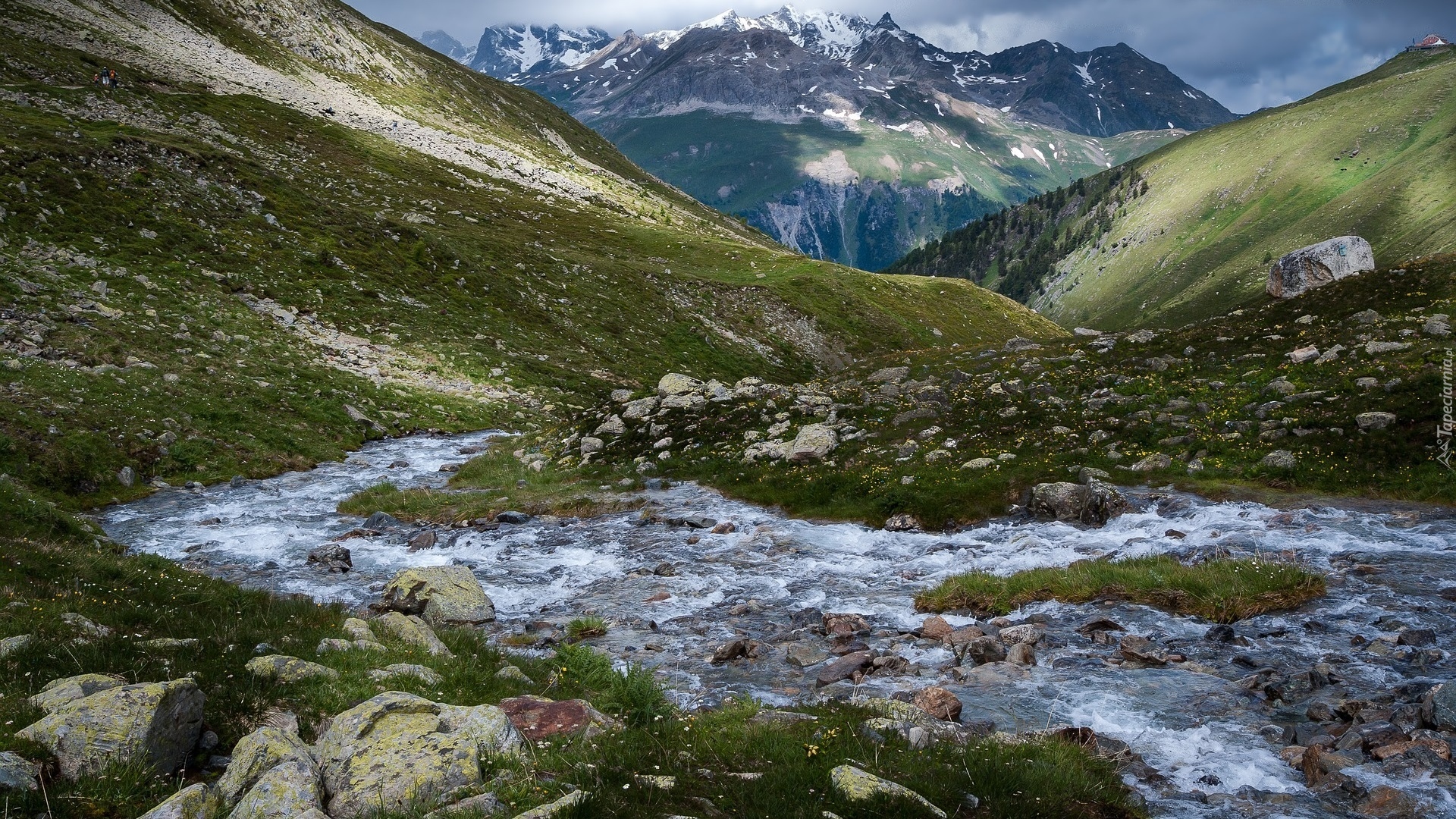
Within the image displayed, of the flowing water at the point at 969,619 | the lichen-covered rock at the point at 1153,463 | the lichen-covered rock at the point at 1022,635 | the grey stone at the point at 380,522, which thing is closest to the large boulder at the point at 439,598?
the flowing water at the point at 969,619

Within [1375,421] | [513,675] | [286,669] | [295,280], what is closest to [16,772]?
[286,669]

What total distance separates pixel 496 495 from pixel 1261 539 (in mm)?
23133

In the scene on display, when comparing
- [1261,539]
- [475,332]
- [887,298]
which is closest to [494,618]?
[1261,539]

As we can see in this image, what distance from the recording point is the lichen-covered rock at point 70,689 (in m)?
7.40

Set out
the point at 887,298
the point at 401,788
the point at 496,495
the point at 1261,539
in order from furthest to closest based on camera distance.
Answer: the point at 887,298 → the point at 496,495 → the point at 1261,539 → the point at 401,788

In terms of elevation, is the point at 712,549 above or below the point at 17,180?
below

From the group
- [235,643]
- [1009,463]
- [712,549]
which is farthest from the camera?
[1009,463]

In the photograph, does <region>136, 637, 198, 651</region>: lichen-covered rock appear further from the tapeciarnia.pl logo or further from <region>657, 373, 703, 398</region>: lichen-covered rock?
the tapeciarnia.pl logo

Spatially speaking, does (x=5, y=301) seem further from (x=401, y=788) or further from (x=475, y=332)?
(x=401, y=788)

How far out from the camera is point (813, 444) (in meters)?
27.3

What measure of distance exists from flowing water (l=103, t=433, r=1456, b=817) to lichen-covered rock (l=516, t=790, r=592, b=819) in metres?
5.26

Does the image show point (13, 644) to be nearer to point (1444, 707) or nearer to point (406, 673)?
point (406, 673)

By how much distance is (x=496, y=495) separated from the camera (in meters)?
27.0

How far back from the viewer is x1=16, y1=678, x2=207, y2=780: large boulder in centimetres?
671
